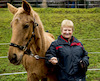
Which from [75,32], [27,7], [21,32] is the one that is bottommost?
[75,32]

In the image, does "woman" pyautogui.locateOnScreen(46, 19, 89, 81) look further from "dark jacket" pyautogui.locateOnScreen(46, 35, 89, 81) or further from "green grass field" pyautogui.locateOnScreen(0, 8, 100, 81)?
"green grass field" pyautogui.locateOnScreen(0, 8, 100, 81)

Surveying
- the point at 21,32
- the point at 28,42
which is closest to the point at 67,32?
the point at 28,42

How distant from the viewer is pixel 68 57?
249cm

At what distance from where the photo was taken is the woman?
249 centimetres

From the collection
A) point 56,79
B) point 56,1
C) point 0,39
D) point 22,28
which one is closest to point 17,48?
point 22,28

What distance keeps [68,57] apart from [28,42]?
0.70 meters

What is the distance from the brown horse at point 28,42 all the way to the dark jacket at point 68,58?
212 mm

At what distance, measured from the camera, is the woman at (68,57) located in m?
2.49

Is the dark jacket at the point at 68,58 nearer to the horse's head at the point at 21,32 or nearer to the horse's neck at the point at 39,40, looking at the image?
the horse's neck at the point at 39,40

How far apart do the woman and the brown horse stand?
8.3 inches

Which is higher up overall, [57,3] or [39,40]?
[57,3]

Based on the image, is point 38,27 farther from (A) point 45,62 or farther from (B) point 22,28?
(A) point 45,62

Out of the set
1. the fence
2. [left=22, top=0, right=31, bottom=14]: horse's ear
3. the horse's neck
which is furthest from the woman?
the fence

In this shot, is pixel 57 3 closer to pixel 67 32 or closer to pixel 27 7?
pixel 67 32
